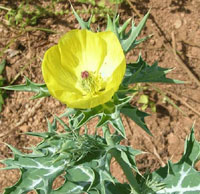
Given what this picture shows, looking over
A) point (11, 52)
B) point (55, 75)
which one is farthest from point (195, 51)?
point (55, 75)

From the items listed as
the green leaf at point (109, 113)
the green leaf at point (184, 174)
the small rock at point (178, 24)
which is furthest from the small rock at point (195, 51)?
the green leaf at point (109, 113)

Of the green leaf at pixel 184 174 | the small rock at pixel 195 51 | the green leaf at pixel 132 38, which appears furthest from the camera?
the small rock at pixel 195 51

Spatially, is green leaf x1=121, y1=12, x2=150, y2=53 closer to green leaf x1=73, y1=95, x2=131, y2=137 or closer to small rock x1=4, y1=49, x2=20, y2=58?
green leaf x1=73, y1=95, x2=131, y2=137

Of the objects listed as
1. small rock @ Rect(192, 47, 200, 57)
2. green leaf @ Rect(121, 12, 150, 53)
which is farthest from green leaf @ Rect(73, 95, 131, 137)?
small rock @ Rect(192, 47, 200, 57)

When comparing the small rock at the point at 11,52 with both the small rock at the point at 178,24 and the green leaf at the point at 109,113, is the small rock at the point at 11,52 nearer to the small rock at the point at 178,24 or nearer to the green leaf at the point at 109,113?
the small rock at the point at 178,24

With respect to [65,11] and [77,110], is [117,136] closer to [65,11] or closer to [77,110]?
[77,110]

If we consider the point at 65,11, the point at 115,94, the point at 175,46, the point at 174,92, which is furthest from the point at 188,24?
the point at 115,94
